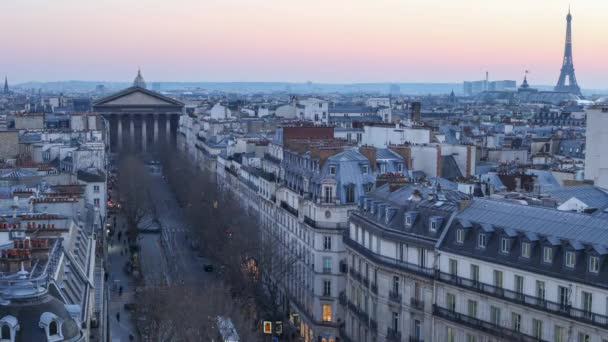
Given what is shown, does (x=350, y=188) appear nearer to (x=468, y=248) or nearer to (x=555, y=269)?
(x=468, y=248)

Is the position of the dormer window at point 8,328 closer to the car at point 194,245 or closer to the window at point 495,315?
the window at point 495,315

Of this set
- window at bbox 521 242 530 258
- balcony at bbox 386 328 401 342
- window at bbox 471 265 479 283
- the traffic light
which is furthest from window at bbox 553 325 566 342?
the traffic light

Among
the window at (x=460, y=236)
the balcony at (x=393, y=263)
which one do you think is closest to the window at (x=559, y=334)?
the window at (x=460, y=236)

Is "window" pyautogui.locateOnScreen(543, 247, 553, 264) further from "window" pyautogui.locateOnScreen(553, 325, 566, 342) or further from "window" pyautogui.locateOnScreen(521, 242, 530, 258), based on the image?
"window" pyautogui.locateOnScreen(553, 325, 566, 342)

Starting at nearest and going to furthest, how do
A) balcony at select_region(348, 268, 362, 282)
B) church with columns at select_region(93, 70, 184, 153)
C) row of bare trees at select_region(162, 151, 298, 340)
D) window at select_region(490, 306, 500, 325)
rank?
window at select_region(490, 306, 500, 325) < balcony at select_region(348, 268, 362, 282) < row of bare trees at select_region(162, 151, 298, 340) < church with columns at select_region(93, 70, 184, 153)

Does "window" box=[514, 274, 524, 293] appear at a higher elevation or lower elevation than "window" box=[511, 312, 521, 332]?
higher

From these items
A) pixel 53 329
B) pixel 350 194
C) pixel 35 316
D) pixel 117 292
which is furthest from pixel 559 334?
pixel 117 292

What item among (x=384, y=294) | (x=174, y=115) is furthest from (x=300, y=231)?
(x=174, y=115)
